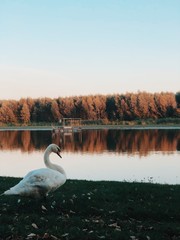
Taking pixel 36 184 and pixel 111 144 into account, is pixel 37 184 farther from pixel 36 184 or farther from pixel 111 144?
pixel 111 144

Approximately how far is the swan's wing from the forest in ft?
347

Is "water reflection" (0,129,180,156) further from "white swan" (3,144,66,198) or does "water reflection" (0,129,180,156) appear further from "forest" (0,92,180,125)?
"forest" (0,92,180,125)

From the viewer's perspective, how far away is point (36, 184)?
1072cm

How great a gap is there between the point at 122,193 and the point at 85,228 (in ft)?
13.4

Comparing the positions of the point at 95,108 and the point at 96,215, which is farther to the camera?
the point at 95,108

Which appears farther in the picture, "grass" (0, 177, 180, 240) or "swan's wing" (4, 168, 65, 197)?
"swan's wing" (4, 168, 65, 197)

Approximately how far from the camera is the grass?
8727 millimetres

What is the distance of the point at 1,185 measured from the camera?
1483 centimetres

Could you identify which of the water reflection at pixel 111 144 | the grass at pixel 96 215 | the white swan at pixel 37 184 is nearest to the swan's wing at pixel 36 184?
the white swan at pixel 37 184

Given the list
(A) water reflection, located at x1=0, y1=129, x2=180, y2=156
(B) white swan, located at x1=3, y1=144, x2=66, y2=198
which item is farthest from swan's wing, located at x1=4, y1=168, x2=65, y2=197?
(A) water reflection, located at x1=0, y1=129, x2=180, y2=156

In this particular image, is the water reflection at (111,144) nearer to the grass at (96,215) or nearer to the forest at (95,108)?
the grass at (96,215)

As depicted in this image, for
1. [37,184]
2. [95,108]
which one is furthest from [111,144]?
[95,108]

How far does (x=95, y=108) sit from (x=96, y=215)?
122952mm

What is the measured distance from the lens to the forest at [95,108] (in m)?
126
